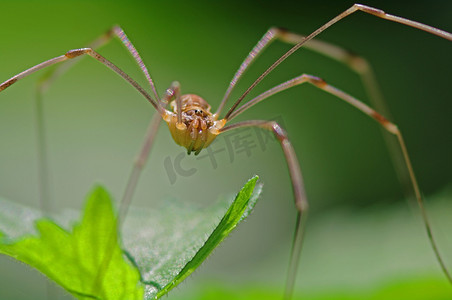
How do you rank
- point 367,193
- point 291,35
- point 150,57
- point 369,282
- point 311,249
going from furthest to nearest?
point 150,57 < point 367,193 < point 311,249 < point 291,35 < point 369,282

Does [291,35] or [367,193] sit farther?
[367,193]

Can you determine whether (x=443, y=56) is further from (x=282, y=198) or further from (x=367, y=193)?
(x=282, y=198)

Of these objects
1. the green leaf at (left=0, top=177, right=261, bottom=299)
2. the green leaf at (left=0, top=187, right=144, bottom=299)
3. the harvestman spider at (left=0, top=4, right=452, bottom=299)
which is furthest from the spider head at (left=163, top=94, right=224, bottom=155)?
the green leaf at (left=0, top=187, right=144, bottom=299)

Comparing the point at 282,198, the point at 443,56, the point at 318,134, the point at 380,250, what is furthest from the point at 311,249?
the point at 443,56

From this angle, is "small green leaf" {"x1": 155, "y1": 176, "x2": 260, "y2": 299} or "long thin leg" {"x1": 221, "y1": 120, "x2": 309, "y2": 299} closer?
"small green leaf" {"x1": 155, "y1": 176, "x2": 260, "y2": 299}

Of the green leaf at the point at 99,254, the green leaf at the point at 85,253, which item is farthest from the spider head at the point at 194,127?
the green leaf at the point at 85,253

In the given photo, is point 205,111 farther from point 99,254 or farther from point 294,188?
point 99,254

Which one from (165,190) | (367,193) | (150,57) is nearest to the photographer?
(165,190)

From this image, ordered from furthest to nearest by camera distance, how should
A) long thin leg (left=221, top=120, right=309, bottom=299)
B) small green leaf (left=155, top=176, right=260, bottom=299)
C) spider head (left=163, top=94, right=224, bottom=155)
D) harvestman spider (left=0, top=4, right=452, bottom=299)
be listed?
spider head (left=163, top=94, right=224, bottom=155) < harvestman spider (left=0, top=4, right=452, bottom=299) < long thin leg (left=221, top=120, right=309, bottom=299) < small green leaf (left=155, top=176, right=260, bottom=299)

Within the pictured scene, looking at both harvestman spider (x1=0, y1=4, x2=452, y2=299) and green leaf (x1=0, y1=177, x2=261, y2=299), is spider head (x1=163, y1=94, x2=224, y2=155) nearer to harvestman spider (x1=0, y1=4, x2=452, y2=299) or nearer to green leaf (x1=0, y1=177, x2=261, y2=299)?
harvestman spider (x1=0, y1=4, x2=452, y2=299)
